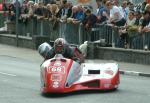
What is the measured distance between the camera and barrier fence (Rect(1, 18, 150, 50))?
898 inches

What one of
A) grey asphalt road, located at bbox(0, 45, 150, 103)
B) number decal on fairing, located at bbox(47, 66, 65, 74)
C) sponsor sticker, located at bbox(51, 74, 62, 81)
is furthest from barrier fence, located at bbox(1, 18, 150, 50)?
sponsor sticker, located at bbox(51, 74, 62, 81)

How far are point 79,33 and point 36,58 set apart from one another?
2124mm

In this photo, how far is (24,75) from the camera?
19.3 m

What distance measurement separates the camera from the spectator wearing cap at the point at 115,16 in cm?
2286

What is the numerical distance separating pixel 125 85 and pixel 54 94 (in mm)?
2612

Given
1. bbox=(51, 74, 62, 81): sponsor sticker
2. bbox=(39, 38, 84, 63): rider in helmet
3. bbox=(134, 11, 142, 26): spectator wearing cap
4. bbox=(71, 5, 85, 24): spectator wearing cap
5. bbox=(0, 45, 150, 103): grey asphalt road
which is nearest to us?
bbox=(0, 45, 150, 103): grey asphalt road

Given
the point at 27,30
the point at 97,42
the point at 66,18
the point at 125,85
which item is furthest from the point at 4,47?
the point at 125,85

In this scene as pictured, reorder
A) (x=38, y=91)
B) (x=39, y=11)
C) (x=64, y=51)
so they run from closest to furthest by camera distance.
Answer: (x=64, y=51) < (x=38, y=91) < (x=39, y=11)

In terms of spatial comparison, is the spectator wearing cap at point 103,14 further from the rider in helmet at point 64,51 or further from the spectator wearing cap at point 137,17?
the rider in helmet at point 64,51

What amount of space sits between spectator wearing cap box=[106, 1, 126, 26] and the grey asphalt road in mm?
3370

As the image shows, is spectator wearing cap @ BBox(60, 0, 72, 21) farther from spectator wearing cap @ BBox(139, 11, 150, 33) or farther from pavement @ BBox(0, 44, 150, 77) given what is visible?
spectator wearing cap @ BBox(139, 11, 150, 33)

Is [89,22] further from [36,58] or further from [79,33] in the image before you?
[36,58]

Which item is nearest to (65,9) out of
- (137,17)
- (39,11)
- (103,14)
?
(103,14)

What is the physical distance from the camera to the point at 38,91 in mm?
15445
